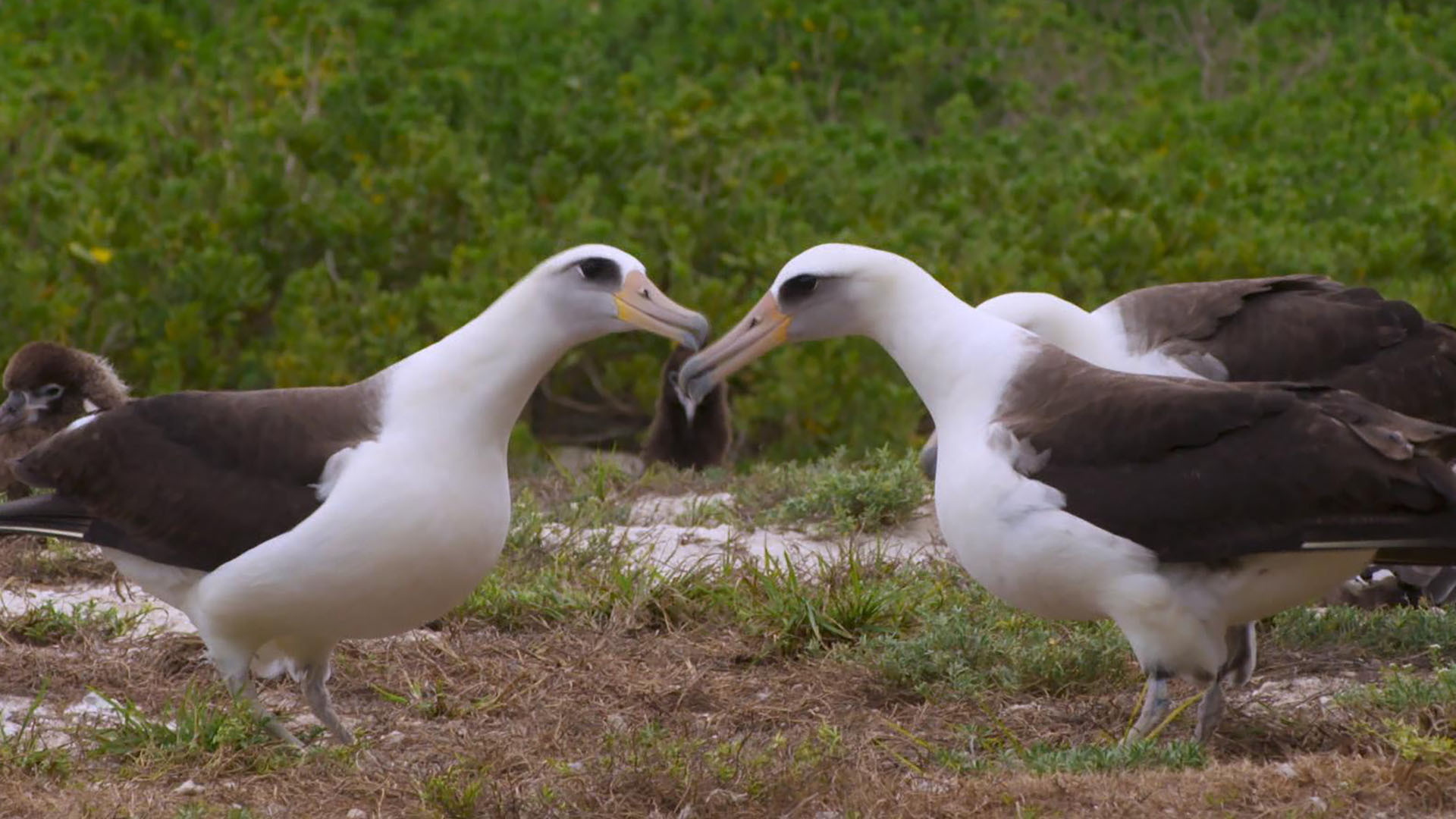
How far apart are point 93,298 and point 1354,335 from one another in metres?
6.93

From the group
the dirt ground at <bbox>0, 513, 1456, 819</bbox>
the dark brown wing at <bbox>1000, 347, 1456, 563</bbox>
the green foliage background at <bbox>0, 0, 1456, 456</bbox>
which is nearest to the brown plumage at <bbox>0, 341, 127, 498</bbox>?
the dirt ground at <bbox>0, 513, 1456, 819</bbox>

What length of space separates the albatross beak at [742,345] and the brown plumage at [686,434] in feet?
12.5

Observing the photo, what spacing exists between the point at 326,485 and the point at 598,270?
871 mm

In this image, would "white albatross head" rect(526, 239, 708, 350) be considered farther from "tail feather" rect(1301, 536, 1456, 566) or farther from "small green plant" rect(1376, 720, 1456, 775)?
"small green plant" rect(1376, 720, 1456, 775)

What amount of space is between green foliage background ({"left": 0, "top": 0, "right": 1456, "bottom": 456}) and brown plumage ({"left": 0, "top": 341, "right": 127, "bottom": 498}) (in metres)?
2.87

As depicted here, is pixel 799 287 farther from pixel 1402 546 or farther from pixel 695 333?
pixel 1402 546

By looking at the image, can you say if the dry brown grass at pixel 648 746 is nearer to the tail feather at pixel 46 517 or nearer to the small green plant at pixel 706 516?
the tail feather at pixel 46 517

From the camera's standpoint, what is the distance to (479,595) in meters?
6.49

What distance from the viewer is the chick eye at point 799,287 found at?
5.57 m

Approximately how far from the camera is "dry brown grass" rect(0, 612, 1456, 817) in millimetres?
4398

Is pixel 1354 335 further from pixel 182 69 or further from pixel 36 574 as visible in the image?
pixel 182 69

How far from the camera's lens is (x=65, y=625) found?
628 cm

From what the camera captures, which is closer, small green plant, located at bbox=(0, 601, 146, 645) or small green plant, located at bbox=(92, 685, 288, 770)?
small green plant, located at bbox=(92, 685, 288, 770)

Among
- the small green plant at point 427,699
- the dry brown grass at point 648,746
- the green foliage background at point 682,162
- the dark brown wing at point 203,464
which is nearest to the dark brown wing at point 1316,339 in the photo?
the dry brown grass at point 648,746
